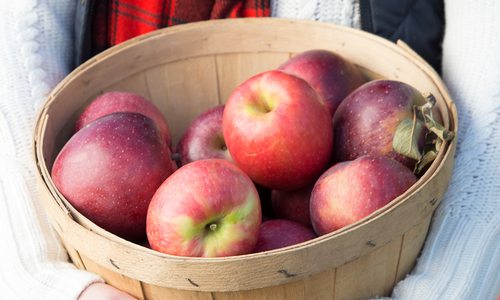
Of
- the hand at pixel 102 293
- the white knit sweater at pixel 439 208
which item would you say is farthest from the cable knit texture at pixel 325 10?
the hand at pixel 102 293

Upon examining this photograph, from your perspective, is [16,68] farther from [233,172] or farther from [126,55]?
[233,172]

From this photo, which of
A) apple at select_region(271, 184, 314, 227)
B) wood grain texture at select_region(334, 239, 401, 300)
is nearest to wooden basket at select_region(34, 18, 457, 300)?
wood grain texture at select_region(334, 239, 401, 300)

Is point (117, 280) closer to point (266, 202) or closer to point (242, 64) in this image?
point (266, 202)

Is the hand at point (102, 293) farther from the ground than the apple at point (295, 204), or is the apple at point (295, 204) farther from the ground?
the apple at point (295, 204)

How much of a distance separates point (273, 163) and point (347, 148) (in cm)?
11

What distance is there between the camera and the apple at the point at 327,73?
2.90 ft

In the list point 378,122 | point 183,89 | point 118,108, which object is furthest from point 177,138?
point 378,122

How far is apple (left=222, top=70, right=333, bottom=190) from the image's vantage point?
2.41ft

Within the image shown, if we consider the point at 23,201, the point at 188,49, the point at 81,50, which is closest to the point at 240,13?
the point at 188,49

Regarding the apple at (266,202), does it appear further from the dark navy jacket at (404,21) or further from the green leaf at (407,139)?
the dark navy jacket at (404,21)

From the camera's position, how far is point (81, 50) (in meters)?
1.04

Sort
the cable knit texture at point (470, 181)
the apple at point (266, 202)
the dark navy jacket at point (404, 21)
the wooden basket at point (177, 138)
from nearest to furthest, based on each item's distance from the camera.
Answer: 1. the wooden basket at point (177, 138)
2. the cable knit texture at point (470, 181)
3. the apple at point (266, 202)
4. the dark navy jacket at point (404, 21)

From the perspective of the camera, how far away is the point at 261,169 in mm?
754

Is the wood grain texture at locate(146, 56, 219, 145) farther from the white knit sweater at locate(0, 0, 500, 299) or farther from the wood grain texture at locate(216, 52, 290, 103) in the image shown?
the white knit sweater at locate(0, 0, 500, 299)
